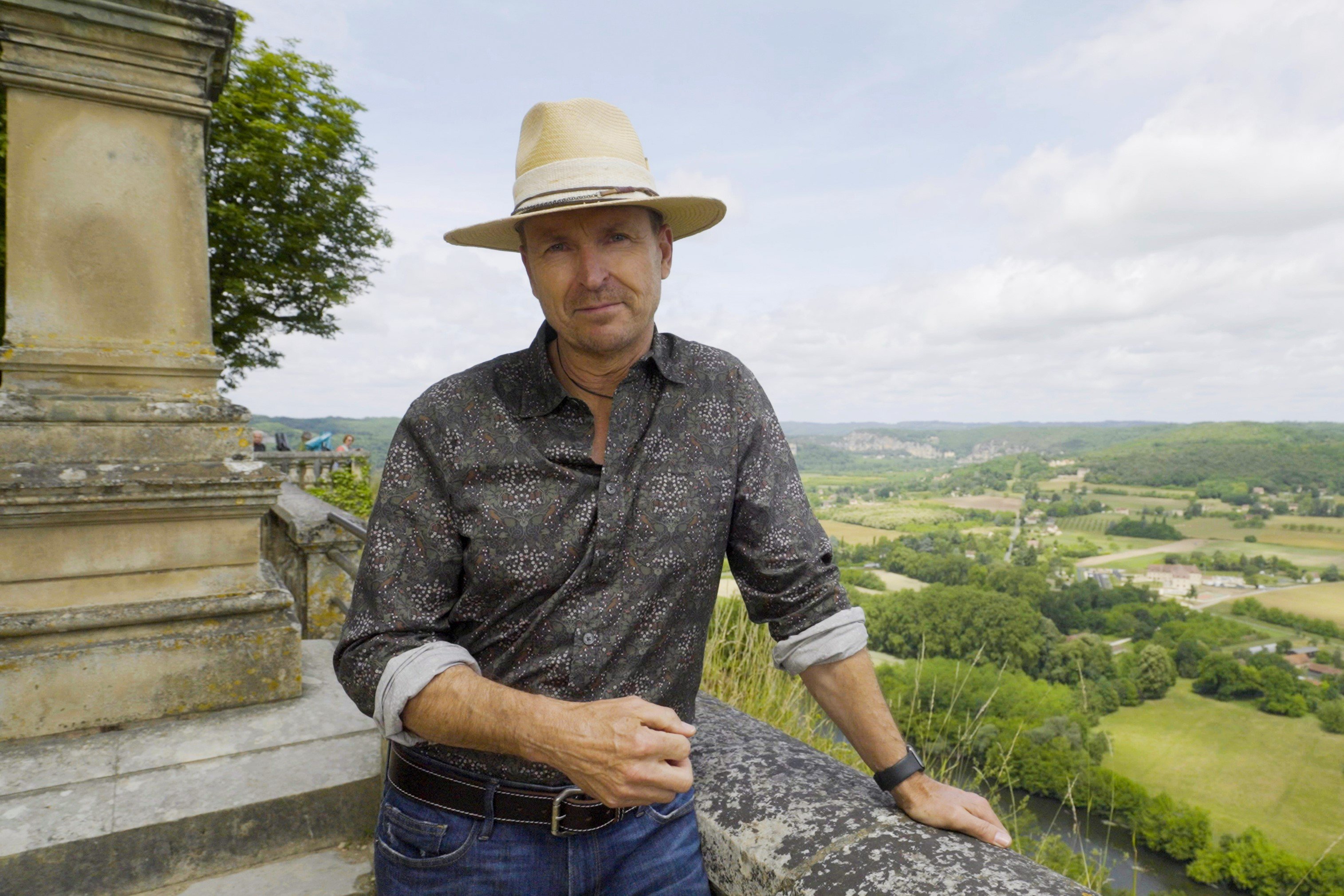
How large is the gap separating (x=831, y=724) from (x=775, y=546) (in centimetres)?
233

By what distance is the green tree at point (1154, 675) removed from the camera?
11.5 metres

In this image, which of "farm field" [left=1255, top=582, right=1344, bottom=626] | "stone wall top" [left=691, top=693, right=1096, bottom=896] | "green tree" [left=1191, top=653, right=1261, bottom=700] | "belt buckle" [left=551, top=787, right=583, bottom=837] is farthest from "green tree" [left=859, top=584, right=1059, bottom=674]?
"farm field" [left=1255, top=582, right=1344, bottom=626]

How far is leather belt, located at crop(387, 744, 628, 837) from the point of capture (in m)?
1.38

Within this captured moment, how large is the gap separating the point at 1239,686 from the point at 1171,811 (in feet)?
21.8

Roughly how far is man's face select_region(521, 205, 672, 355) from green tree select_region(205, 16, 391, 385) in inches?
684

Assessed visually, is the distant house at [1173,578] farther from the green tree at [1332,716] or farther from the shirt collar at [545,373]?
the shirt collar at [545,373]

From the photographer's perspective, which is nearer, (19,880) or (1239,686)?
(19,880)

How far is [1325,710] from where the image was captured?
37.0 feet

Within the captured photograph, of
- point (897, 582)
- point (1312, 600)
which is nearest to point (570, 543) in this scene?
point (897, 582)

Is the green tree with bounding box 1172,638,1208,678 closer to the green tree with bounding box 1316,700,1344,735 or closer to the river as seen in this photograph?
the green tree with bounding box 1316,700,1344,735

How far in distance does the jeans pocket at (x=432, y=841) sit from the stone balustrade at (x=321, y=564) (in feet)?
6.15

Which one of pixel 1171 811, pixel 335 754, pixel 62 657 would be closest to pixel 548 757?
pixel 335 754

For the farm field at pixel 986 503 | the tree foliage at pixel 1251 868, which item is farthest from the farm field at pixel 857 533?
the tree foliage at pixel 1251 868

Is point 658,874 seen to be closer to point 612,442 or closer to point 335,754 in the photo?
point 612,442
